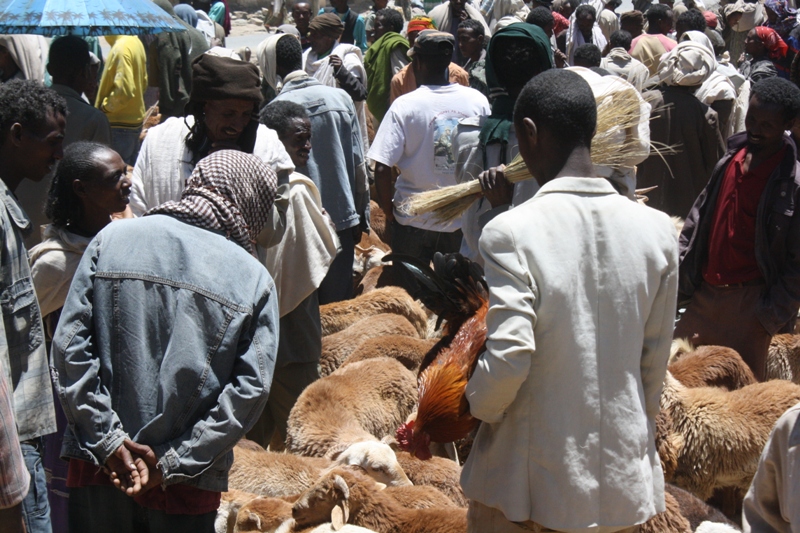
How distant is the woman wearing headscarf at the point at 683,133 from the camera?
8729mm

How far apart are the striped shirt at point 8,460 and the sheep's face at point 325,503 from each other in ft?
5.33

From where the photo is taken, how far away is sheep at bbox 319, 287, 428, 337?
7051mm

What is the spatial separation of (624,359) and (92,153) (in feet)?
7.96

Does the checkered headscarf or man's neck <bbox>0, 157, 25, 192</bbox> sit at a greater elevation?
the checkered headscarf

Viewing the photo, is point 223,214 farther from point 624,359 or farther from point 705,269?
point 705,269

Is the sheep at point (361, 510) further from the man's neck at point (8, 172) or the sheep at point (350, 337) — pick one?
the sheep at point (350, 337)

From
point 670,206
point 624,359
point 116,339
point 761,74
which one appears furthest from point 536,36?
point 761,74

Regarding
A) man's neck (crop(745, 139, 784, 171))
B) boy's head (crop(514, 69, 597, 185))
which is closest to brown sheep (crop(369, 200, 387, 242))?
man's neck (crop(745, 139, 784, 171))

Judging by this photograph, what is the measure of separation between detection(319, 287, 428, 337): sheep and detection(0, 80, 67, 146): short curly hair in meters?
3.48

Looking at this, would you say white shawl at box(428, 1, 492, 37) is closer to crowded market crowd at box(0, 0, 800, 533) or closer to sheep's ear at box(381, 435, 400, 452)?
crowded market crowd at box(0, 0, 800, 533)

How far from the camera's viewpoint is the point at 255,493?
477 cm

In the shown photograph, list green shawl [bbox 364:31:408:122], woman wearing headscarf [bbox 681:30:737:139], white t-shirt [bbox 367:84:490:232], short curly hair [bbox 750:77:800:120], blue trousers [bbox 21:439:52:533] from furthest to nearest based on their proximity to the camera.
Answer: green shawl [bbox 364:31:408:122] < woman wearing headscarf [bbox 681:30:737:139] < white t-shirt [bbox 367:84:490:232] < short curly hair [bbox 750:77:800:120] < blue trousers [bbox 21:439:52:533]

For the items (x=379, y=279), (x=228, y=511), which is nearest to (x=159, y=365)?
(x=228, y=511)

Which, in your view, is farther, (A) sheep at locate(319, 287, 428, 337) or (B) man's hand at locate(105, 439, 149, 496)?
(A) sheep at locate(319, 287, 428, 337)
